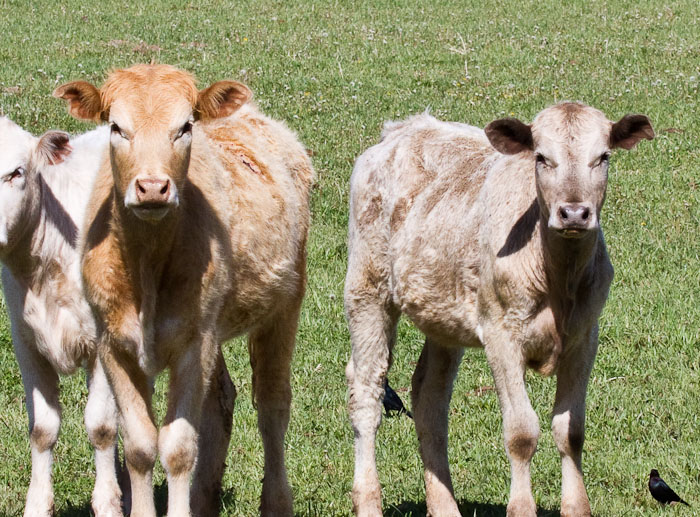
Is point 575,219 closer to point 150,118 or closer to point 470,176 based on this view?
point 470,176

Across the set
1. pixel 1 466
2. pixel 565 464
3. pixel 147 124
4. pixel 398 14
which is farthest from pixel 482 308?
pixel 398 14

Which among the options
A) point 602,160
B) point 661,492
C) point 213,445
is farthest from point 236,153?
point 661,492

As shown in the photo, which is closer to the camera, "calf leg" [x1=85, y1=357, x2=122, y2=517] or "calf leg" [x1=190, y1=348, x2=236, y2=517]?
"calf leg" [x1=85, y1=357, x2=122, y2=517]

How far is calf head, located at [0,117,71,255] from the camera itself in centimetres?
685

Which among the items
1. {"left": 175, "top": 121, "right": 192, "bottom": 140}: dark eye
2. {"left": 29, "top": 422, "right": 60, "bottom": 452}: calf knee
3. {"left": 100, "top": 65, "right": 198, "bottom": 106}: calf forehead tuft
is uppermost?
{"left": 100, "top": 65, "right": 198, "bottom": 106}: calf forehead tuft

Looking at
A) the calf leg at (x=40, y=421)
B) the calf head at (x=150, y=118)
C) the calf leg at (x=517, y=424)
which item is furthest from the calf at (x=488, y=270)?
the calf leg at (x=40, y=421)

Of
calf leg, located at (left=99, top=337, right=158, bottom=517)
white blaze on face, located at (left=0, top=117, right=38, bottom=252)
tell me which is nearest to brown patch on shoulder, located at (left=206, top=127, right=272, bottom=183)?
white blaze on face, located at (left=0, top=117, right=38, bottom=252)

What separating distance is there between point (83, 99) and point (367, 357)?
2842 mm

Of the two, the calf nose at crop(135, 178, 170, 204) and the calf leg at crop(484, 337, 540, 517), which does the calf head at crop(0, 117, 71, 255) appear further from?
the calf leg at crop(484, 337, 540, 517)

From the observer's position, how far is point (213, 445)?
7336 millimetres

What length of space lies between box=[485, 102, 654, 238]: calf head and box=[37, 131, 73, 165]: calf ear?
8.96ft

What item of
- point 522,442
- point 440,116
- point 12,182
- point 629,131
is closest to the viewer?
point 522,442

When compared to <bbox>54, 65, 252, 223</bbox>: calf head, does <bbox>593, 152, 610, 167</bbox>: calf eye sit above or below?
below

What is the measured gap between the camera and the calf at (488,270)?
20.4 feet
